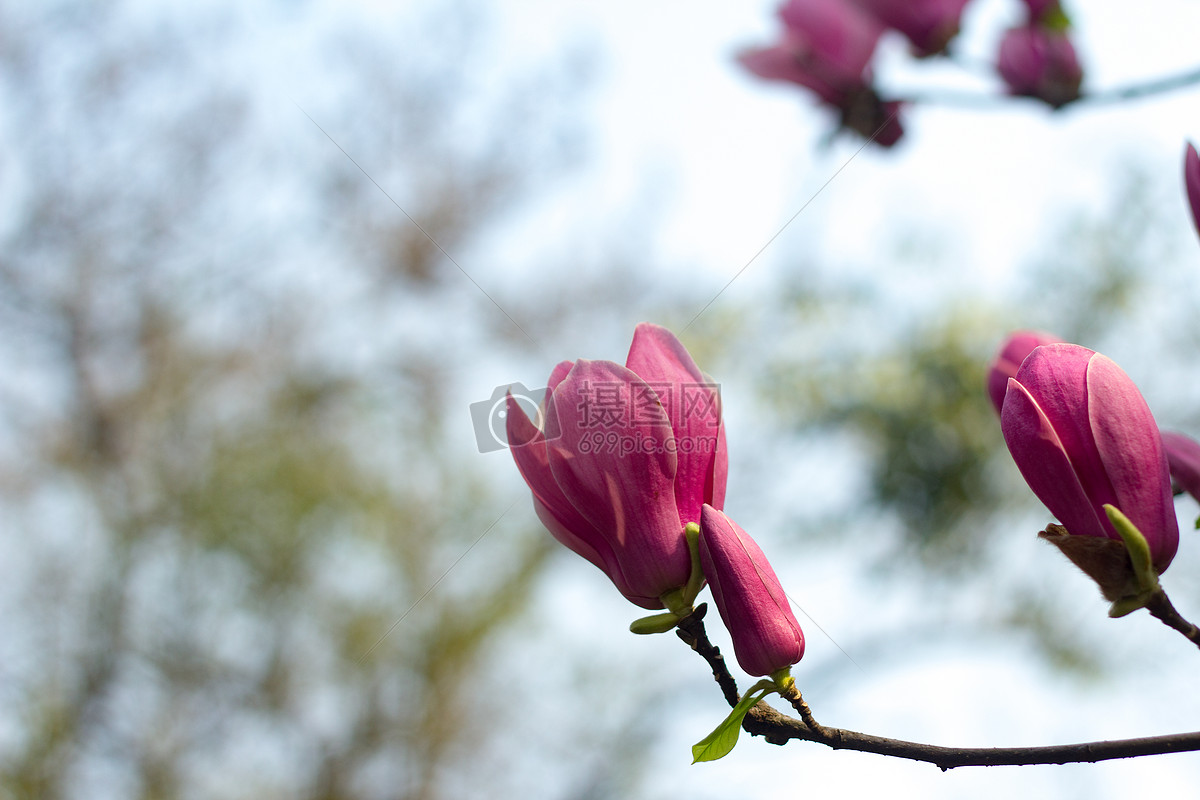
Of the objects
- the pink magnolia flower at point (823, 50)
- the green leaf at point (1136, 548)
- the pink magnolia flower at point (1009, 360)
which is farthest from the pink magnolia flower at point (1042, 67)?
the green leaf at point (1136, 548)

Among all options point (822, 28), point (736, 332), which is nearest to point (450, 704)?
point (736, 332)

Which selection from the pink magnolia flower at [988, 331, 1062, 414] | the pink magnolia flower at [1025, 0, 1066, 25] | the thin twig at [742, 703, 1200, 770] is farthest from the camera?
the pink magnolia flower at [1025, 0, 1066, 25]

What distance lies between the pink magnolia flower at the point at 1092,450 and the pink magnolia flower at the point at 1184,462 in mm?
25

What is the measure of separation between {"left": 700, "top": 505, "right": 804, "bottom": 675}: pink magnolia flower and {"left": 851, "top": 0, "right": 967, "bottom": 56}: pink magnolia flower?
481mm

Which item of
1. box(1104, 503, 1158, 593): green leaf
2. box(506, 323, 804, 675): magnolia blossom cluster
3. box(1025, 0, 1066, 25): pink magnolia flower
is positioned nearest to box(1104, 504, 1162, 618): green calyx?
box(1104, 503, 1158, 593): green leaf

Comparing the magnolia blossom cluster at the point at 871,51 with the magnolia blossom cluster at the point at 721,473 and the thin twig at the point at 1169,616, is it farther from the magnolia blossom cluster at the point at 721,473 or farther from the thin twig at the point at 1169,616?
the thin twig at the point at 1169,616

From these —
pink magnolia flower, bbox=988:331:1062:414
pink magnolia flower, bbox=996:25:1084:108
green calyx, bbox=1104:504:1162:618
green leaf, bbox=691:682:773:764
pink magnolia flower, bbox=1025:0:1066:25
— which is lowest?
green leaf, bbox=691:682:773:764

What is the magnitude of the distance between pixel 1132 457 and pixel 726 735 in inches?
7.0

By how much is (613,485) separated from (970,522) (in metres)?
2.33

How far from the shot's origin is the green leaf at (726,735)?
298 millimetres

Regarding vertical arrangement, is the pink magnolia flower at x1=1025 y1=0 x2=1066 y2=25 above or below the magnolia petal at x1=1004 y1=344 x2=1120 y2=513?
above

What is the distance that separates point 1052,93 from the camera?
604mm

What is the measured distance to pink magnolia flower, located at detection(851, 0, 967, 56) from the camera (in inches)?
23.7

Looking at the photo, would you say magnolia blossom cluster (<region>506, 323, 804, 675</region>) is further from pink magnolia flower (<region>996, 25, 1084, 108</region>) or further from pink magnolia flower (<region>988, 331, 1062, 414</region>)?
pink magnolia flower (<region>996, 25, 1084, 108</region>)
